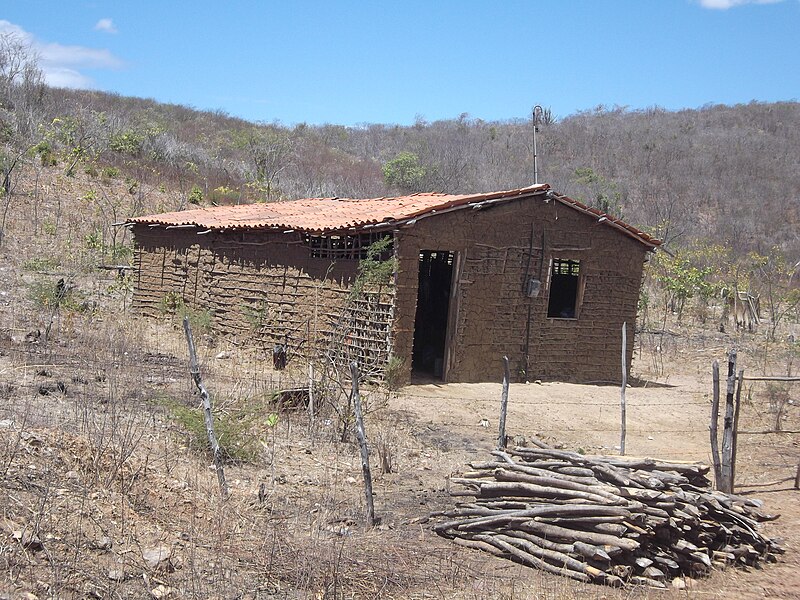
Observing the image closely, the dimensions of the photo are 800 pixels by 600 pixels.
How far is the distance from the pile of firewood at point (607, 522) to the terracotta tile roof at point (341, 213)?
6.34 metres

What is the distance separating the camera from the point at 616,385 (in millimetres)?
15195

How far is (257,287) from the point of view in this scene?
48.7 ft

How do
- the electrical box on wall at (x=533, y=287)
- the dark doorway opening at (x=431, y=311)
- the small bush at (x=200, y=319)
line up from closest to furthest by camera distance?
the electrical box on wall at (x=533, y=287) → the small bush at (x=200, y=319) → the dark doorway opening at (x=431, y=311)

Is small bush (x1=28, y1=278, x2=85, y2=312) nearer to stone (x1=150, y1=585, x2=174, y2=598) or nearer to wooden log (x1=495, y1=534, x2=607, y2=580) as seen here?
stone (x1=150, y1=585, x2=174, y2=598)

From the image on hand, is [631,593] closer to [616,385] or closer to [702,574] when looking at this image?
[702,574]

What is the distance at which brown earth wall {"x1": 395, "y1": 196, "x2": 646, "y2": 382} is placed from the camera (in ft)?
43.1

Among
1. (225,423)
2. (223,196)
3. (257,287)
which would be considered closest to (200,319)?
(257,287)

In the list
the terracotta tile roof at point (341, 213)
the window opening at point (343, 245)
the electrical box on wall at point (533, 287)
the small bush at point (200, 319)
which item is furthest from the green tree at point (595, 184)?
the window opening at point (343, 245)

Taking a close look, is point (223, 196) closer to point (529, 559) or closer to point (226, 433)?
point (226, 433)

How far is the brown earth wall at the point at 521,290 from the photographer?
13141 mm

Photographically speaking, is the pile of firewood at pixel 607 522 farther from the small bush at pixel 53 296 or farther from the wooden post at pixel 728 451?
the small bush at pixel 53 296

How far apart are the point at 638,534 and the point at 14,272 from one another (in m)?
15.9

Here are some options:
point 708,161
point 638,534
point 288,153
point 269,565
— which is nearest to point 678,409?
point 638,534

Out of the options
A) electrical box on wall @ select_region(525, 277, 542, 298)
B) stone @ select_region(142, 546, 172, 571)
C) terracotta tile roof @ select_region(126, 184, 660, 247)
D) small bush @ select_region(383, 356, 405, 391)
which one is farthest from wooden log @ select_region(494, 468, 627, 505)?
electrical box on wall @ select_region(525, 277, 542, 298)
